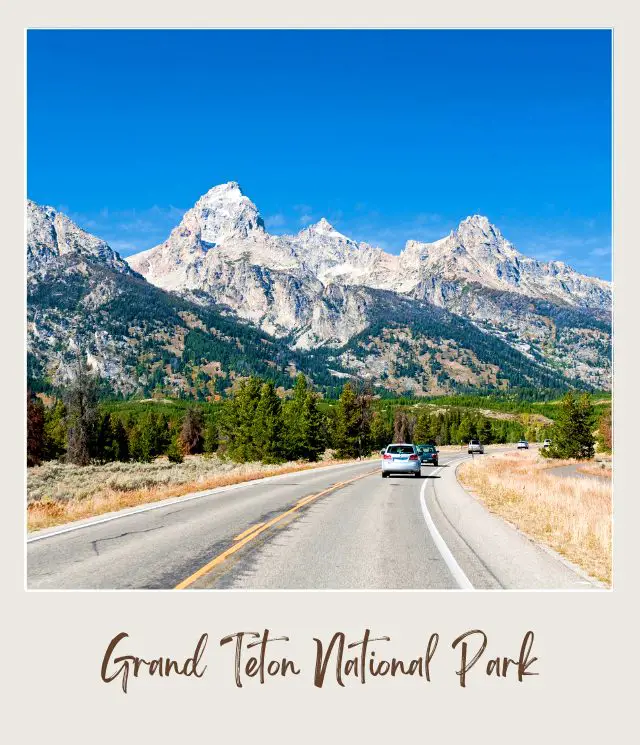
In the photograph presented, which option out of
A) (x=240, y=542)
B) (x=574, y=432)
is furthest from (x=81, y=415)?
(x=240, y=542)

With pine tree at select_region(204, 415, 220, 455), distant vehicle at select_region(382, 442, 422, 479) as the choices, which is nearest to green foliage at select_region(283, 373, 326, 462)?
distant vehicle at select_region(382, 442, 422, 479)

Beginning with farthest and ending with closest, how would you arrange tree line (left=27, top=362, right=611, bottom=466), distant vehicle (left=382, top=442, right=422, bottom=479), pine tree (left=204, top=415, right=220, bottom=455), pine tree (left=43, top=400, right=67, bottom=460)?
1. pine tree (left=204, top=415, right=220, bottom=455)
2. pine tree (left=43, top=400, right=67, bottom=460)
3. tree line (left=27, top=362, right=611, bottom=466)
4. distant vehicle (left=382, top=442, right=422, bottom=479)

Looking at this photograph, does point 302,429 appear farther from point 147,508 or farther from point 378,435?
point 147,508

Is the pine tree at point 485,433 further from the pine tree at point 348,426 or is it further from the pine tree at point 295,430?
the pine tree at point 295,430

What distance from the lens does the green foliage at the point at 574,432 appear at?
65.1 metres

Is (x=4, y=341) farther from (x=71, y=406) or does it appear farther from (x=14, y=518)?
(x=71, y=406)

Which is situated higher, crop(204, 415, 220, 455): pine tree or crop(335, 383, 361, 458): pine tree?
crop(335, 383, 361, 458): pine tree

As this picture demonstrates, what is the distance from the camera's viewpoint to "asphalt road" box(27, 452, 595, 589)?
352 inches

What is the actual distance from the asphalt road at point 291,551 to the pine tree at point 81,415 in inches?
1956

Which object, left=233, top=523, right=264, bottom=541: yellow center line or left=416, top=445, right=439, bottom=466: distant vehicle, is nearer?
left=233, top=523, right=264, bottom=541: yellow center line

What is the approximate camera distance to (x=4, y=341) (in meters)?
10.0

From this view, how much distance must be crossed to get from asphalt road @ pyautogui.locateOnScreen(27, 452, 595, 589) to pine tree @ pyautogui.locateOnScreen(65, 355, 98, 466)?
49.7 metres

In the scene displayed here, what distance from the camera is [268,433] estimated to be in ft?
211

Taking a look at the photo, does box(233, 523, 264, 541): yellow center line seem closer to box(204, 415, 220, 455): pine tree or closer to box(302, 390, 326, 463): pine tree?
box(302, 390, 326, 463): pine tree
